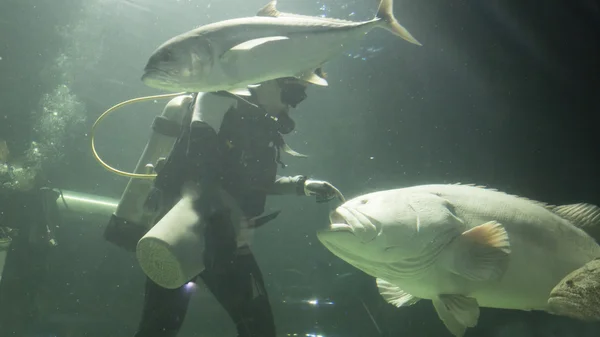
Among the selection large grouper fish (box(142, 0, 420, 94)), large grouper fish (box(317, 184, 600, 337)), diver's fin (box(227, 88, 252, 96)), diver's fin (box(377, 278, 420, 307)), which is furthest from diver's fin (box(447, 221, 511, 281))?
diver's fin (box(227, 88, 252, 96))

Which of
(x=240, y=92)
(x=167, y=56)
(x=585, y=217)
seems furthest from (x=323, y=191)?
(x=585, y=217)

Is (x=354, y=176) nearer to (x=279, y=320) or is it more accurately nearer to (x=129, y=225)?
(x=279, y=320)

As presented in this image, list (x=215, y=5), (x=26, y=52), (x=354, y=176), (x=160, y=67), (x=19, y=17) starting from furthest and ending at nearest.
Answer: (x=26, y=52), (x=19, y=17), (x=215, y=5), (x=354, y=176), (x=160, y=67)

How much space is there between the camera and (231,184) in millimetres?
2268

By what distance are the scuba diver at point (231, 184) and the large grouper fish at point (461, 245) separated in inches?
26.1

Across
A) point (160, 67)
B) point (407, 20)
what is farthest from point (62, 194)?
point (407, 20)

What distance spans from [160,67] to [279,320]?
5145 millimetres

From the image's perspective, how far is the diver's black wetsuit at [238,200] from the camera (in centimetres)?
222

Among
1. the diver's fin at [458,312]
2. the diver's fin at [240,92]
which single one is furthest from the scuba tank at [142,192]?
the diver's fin at [458,312]

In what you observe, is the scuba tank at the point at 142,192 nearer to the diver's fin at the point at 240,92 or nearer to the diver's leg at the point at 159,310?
the diver's leg at the point at 159,310

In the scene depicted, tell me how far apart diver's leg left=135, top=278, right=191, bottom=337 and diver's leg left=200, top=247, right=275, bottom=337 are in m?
0.28

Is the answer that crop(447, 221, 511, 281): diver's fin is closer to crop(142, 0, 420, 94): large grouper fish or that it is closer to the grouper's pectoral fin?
crop(142, 0, 420, 94): large grouper fish

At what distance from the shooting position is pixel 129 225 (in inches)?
104

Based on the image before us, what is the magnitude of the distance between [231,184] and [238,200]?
0.12 m
